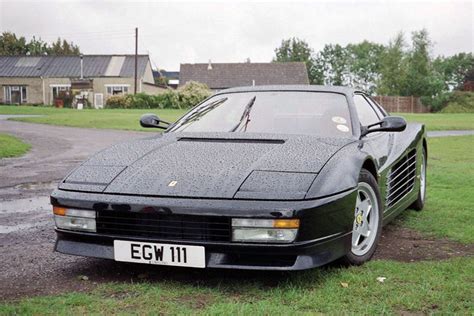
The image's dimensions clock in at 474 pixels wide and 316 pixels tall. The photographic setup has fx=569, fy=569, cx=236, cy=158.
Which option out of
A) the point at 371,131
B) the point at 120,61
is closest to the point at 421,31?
the point at 120,61

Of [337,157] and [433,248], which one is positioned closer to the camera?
[337,157]

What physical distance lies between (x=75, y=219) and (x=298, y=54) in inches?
3971

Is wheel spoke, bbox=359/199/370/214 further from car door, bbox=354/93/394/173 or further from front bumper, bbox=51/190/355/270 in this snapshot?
front bumper, bbox=51/190/355/270

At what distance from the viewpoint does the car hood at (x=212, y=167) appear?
3.19 metres

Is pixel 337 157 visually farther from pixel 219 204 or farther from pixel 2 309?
pixel 2 309

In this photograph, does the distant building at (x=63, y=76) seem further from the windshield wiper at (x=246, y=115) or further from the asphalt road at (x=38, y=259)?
the windshield wiper at (x=246, y=115)

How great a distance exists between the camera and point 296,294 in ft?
10.1

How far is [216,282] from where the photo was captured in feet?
11.0

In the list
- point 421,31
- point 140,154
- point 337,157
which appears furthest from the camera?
point 421,31

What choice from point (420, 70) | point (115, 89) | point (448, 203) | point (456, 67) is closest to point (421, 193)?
point (448, 203)

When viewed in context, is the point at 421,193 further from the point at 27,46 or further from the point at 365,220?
the point at 27,46

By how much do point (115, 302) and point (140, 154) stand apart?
116 centimetres

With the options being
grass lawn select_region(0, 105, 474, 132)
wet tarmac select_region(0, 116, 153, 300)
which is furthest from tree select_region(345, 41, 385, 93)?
wet tarmac select_region(0, 116, 153, 300)

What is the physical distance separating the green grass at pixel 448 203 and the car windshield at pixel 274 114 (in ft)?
4.51
